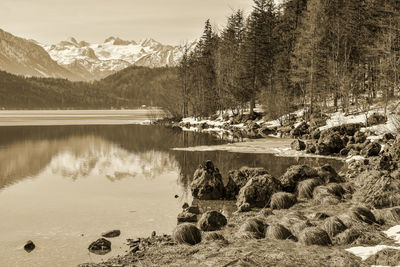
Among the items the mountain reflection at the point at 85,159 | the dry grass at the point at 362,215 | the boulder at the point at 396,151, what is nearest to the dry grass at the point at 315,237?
the dry grass at the point at 362,215

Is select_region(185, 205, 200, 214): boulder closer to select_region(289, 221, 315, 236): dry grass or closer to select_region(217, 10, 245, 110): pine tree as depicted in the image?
select_region(289, 221, 315, 236): dry grass

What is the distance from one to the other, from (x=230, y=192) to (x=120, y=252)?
7252 mm

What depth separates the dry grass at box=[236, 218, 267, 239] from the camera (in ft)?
36.1

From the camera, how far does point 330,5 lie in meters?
48.8

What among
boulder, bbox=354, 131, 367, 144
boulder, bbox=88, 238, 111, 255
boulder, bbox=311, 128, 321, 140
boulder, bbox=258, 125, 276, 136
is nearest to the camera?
boulder, bbox=88, 238, 111, 255

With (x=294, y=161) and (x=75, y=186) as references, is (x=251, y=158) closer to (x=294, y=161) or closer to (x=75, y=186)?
(x=294, y=161)

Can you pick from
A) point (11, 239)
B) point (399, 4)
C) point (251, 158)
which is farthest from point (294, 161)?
point (399, 4)

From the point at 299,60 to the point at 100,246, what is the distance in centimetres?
4649

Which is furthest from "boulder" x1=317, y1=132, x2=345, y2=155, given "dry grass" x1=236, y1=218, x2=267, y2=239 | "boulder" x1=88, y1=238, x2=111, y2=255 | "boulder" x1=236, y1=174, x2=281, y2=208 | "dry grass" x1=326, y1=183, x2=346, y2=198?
"boulder" x1=88, y1=238, x2=111, y2=255

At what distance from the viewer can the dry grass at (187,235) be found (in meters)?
11.1

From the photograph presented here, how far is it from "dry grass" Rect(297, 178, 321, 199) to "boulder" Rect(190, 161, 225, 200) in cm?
328

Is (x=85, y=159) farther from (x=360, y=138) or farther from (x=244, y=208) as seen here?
(x=360, y=138)

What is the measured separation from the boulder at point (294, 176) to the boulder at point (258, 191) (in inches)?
35.5

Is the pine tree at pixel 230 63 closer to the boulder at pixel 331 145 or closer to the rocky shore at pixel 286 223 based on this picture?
the boulder at pixel 331 145
